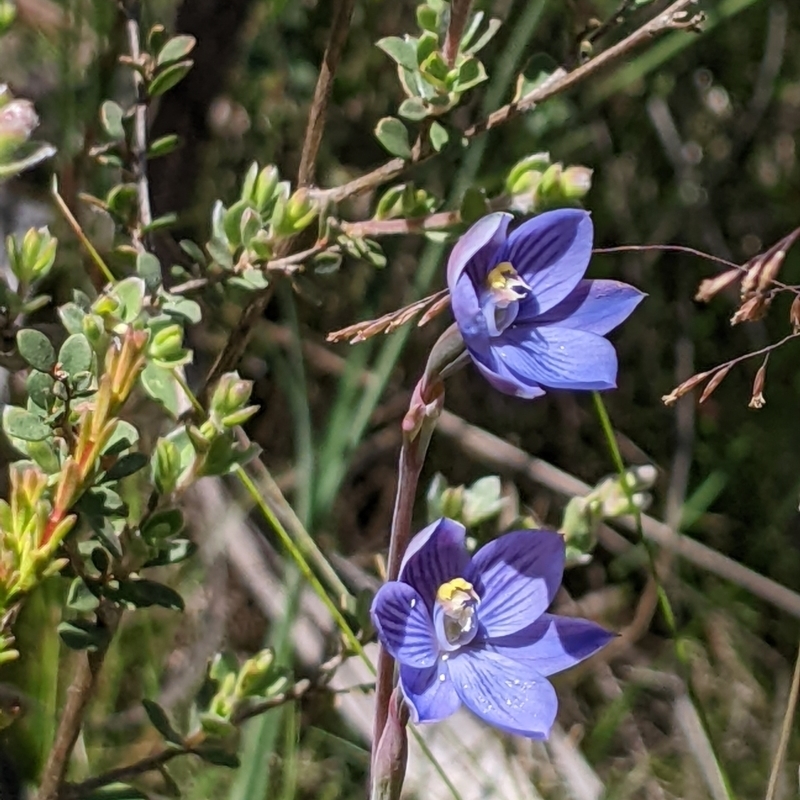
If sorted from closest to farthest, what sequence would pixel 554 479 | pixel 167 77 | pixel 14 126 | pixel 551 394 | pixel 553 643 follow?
pixel 14 126 → pixel 553 643 → pixel 167 77 → pixel 554 479 → pixel 551 394

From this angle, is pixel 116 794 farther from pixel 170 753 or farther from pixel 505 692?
pixel 505 692

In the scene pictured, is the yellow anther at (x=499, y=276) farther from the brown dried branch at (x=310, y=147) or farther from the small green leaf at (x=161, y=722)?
the small green leaf at (x=161, y=722)

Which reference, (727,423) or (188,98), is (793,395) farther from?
(188,98)

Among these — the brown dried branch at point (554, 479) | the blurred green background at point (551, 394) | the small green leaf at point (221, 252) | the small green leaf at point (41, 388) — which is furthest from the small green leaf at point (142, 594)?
the brown dried branch at point (554, 479)

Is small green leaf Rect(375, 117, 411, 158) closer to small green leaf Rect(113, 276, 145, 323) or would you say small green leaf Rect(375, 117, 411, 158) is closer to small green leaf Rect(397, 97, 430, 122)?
small green leaf Rect(397, 97, 430, 122)

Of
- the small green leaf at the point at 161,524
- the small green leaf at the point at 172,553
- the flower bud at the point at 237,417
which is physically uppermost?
the flower bud at the point at 237,417

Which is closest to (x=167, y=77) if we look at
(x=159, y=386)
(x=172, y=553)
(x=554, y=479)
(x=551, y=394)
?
(x=159, y=386)
